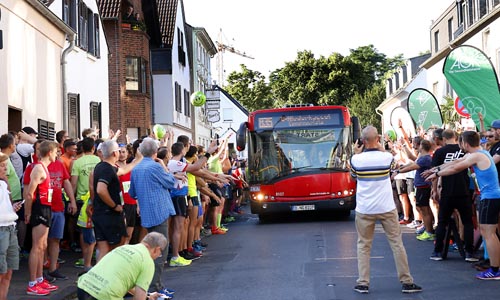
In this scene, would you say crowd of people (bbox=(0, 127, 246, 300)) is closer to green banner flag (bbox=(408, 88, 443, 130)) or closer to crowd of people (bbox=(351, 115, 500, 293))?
crowd of people (bbox=(351, 115, 500, 293))

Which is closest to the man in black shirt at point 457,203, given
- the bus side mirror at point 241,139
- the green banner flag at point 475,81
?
the green banner flag at point 475,81

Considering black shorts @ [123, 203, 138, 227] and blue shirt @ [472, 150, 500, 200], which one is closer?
blue shirt @ [472, 150, 500, 200]

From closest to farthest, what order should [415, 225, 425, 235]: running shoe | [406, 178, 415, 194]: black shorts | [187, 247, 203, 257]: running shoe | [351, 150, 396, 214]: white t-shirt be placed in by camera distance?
[351, 150, 396, 214]: white t-shirt → [187, 247, 203, 257]: running shoe → [415, 225, 425, 235]: running shoe → [406, 178, 415, 194]: black shorts

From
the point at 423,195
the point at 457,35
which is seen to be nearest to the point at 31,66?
the point at 423,195

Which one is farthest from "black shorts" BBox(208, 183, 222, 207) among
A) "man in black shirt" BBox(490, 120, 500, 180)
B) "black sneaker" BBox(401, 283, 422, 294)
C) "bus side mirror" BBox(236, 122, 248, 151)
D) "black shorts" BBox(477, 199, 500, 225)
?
"black sneaker" BBox(401, 283, 422, 294)

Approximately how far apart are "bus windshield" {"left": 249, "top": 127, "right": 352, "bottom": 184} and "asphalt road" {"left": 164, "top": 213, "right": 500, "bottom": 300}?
341cm

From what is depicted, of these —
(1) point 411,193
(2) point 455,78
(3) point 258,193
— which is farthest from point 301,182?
(2) point 455,78

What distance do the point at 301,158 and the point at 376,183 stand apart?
10.1 meters

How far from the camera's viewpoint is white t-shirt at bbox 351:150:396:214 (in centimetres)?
909

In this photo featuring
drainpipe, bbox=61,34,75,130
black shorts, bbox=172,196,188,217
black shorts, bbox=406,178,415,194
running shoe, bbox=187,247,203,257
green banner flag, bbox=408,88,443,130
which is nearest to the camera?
black shorts, bbox=172,196,188,217

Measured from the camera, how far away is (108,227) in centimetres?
955

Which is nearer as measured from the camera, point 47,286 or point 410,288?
point 410,288

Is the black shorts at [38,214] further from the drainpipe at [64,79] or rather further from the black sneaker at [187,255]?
the drainpipe at [64,79]

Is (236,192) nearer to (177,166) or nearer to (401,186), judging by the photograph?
(401,186)
